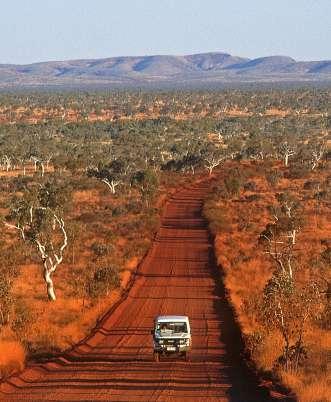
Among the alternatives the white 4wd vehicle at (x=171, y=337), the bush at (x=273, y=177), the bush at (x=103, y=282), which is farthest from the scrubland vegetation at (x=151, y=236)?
the white 4wd vehicle at (x=171, y=337)

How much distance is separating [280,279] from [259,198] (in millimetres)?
53376

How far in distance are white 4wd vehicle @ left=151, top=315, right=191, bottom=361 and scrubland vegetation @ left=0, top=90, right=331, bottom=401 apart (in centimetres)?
268

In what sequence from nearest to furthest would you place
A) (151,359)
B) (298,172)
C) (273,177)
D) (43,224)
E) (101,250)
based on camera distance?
1. (151,359)
2. (43,224)
3. (101,250)
4. (273,177)
5. (298,172)

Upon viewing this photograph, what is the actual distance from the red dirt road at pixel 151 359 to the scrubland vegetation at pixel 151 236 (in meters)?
1.00

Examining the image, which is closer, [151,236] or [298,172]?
[151,236]

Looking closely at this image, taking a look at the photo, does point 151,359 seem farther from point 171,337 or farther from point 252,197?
point 252,197

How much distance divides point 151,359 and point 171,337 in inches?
61.8

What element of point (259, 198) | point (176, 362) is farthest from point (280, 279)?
point (259, 198)

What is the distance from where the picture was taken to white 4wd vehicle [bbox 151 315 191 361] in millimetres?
27078

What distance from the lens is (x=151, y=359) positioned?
91.9ft

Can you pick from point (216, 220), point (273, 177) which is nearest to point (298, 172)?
point (273, 177)

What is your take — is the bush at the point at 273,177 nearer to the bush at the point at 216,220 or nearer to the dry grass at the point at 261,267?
the dry grass at the point at 261,267

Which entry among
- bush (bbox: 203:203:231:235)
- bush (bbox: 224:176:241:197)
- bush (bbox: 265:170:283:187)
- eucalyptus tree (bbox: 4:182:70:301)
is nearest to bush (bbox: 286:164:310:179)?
bush (bbox: 265:170:283:187)

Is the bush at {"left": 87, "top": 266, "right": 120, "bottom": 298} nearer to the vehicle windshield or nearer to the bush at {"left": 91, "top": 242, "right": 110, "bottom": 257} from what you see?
the bush at {"left": 91, "top": 242, "right": 110, "bottom": 257}
